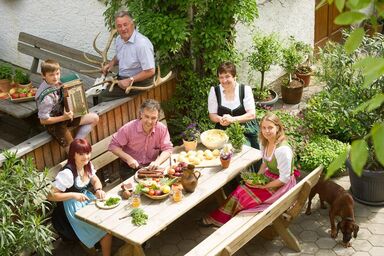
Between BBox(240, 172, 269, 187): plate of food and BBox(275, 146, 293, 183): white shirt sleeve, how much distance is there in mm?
197

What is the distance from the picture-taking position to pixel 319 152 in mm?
7348

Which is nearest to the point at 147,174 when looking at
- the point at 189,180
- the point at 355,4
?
the point at 189,180

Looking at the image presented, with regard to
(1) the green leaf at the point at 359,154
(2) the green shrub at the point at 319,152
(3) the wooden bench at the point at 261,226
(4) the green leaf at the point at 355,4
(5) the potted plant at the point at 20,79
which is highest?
(4) the green leaf at the point at 355,4

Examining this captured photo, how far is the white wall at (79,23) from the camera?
354 inches

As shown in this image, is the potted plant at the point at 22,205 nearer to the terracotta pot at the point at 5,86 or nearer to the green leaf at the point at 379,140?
the terracotta pot at the point at 5,86

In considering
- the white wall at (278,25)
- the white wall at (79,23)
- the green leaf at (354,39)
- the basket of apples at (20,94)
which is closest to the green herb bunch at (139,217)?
the basket of apples at (20,94)

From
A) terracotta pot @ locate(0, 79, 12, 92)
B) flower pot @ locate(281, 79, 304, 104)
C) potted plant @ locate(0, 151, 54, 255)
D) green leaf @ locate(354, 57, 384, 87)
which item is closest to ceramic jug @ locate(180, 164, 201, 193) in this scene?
potted plant @ locate(0, 151, 54, 255)

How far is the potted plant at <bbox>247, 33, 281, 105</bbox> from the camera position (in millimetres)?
8641

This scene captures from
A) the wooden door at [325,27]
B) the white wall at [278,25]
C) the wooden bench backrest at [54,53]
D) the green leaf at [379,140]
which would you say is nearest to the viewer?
the green leaf at [379,140]

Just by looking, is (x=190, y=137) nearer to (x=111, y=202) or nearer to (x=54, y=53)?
(x=111, y=202)

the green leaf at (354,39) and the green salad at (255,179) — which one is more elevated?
the green leaf at (354,39)

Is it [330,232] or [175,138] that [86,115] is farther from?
[330,232]

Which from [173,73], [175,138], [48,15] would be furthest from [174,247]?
[48,15]

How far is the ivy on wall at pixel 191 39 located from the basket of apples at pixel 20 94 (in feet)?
4.98
